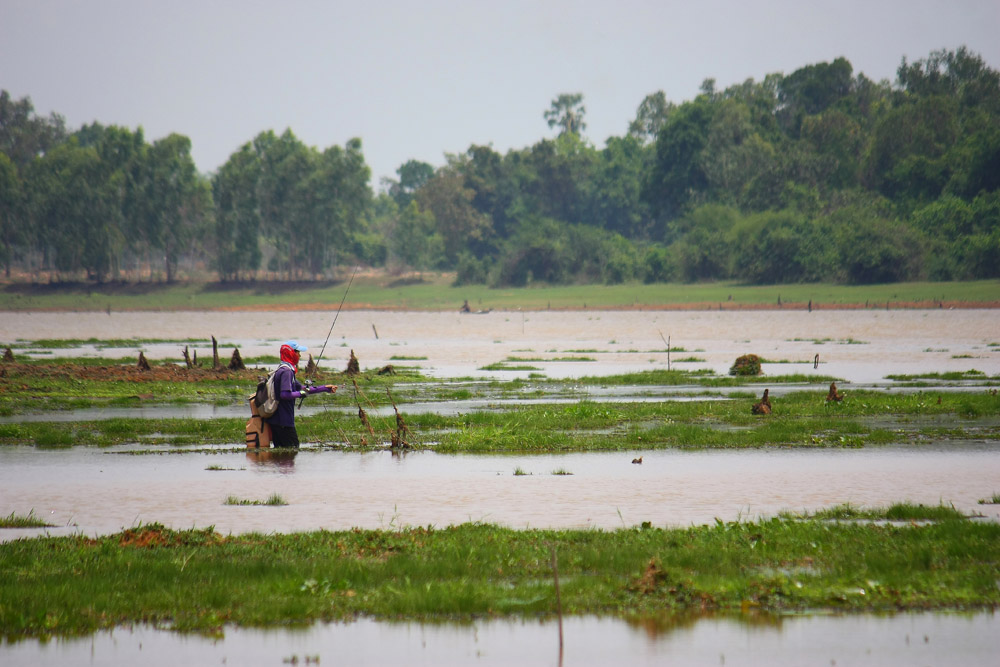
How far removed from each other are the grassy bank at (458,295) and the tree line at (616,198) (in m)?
4.61

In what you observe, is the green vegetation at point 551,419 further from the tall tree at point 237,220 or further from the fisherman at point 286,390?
the tall tree at point 237,220

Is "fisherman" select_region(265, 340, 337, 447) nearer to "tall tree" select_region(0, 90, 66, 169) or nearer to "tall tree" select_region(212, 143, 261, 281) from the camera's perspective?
"tall tree" select_region(212, 143, 261, 281)

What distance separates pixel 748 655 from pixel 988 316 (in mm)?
79563

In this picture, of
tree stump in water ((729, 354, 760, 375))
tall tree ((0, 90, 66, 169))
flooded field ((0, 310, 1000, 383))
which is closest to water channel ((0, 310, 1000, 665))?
tree stump in water ((729, 354, 760, 375))

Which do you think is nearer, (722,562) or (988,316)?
(722,562)

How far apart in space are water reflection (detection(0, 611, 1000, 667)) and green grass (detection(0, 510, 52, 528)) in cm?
507

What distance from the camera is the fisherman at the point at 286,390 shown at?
18672 mm

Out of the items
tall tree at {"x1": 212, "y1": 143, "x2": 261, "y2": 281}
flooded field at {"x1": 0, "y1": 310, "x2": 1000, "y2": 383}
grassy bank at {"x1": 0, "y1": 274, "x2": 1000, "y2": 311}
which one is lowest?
flooded field at {"x1": 0, "y1": 310, "x2": 1000, "y2": 383}

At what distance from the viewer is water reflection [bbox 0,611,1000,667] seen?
8656mm

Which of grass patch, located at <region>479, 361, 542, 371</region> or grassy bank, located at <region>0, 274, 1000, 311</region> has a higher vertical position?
grassy bank, located at <region>0, 274, 1000, 311</region>

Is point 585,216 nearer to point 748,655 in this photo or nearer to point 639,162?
point 639,162

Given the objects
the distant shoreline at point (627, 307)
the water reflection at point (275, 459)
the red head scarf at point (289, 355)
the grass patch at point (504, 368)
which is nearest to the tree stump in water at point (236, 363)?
the grass patch at point (504, 368)

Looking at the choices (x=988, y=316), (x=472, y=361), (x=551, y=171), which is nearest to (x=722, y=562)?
(x=472, y=361)

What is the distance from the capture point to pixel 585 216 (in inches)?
6161
